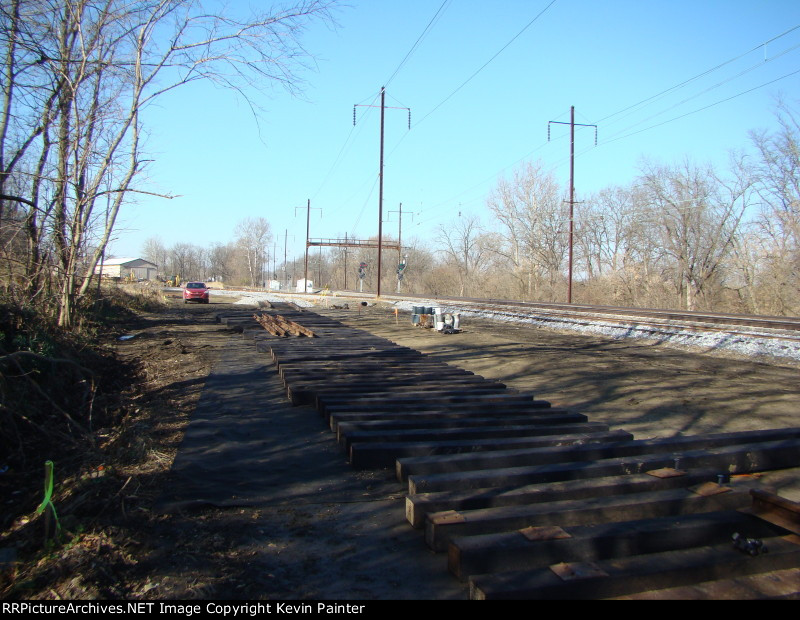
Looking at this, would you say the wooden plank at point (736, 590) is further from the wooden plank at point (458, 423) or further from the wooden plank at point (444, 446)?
the wooden plank at point (458, 423)

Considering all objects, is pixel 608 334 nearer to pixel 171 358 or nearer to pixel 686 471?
pixel 171 358

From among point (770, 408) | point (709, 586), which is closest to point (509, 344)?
point (770, 408)

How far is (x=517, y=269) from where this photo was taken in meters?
59.9

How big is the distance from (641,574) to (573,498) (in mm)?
1176

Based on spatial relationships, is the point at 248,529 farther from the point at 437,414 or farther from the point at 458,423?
the point at 437,414

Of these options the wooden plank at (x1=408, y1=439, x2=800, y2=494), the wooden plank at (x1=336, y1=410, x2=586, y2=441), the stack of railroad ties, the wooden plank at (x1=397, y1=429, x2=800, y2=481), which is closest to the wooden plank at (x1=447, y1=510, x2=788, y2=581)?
the stack of railroad ties

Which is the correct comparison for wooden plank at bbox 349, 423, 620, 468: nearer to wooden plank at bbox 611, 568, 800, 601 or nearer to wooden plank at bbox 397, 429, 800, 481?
wooden plank at bbox 397, 429, 800, 481

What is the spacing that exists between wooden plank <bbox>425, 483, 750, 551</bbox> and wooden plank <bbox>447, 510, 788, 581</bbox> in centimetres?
15

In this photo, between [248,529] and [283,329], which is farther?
[283,329]

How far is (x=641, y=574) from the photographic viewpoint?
3.09 meters

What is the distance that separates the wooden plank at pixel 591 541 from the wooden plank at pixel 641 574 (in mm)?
120

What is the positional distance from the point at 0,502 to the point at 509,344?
42.2ft

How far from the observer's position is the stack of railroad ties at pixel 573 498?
3.13m

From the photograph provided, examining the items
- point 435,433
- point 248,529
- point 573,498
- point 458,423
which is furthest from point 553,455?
point 248,529
